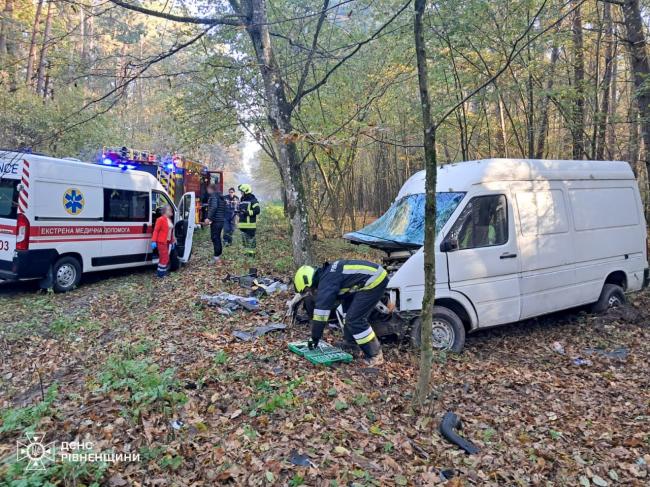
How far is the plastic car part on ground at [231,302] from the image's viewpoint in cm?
657

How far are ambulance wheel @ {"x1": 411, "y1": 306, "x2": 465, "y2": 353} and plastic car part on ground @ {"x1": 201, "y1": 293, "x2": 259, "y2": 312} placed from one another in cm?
253

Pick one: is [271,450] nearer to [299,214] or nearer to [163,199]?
[299,214]

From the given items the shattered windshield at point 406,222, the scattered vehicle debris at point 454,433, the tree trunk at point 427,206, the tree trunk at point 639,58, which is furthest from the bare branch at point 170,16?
the tree trunk at point 639,58

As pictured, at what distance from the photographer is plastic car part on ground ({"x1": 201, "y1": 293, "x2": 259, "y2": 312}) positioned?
259 inches

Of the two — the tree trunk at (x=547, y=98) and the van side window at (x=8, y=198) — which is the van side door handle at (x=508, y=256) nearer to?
the tree trunk at (x=547, y=98)

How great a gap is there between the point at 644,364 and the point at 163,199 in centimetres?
916

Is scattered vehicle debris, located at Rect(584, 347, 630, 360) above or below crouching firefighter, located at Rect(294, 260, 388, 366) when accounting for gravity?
below

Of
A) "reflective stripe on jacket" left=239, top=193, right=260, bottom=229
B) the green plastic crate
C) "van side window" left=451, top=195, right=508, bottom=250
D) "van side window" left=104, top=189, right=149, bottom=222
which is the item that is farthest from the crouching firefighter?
"reflective stripe on jacket" left=239, top=193, right=260, bottom=229

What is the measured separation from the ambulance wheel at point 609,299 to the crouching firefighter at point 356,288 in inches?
165

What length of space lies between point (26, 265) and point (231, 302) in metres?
3.55

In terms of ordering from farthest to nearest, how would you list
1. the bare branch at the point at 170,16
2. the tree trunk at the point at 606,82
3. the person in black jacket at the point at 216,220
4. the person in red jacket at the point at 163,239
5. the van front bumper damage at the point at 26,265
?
the person in black jacket at the point at 216,220
the tree trunk at the point at 606,82
the person in red jacket at the point at 163,239
the van front bumper damage at the point at 26,265
the bare branch at the point at 170,16

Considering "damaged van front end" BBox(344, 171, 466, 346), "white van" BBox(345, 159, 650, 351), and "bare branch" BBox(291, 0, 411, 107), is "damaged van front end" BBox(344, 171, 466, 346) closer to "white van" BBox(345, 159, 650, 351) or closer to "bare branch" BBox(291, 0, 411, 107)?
"white van" BBox(345, 159, 650, 351)

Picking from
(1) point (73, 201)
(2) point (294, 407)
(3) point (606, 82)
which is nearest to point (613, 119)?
(3) point (606, 82)

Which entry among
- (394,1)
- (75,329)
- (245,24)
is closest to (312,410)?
(75,329)
